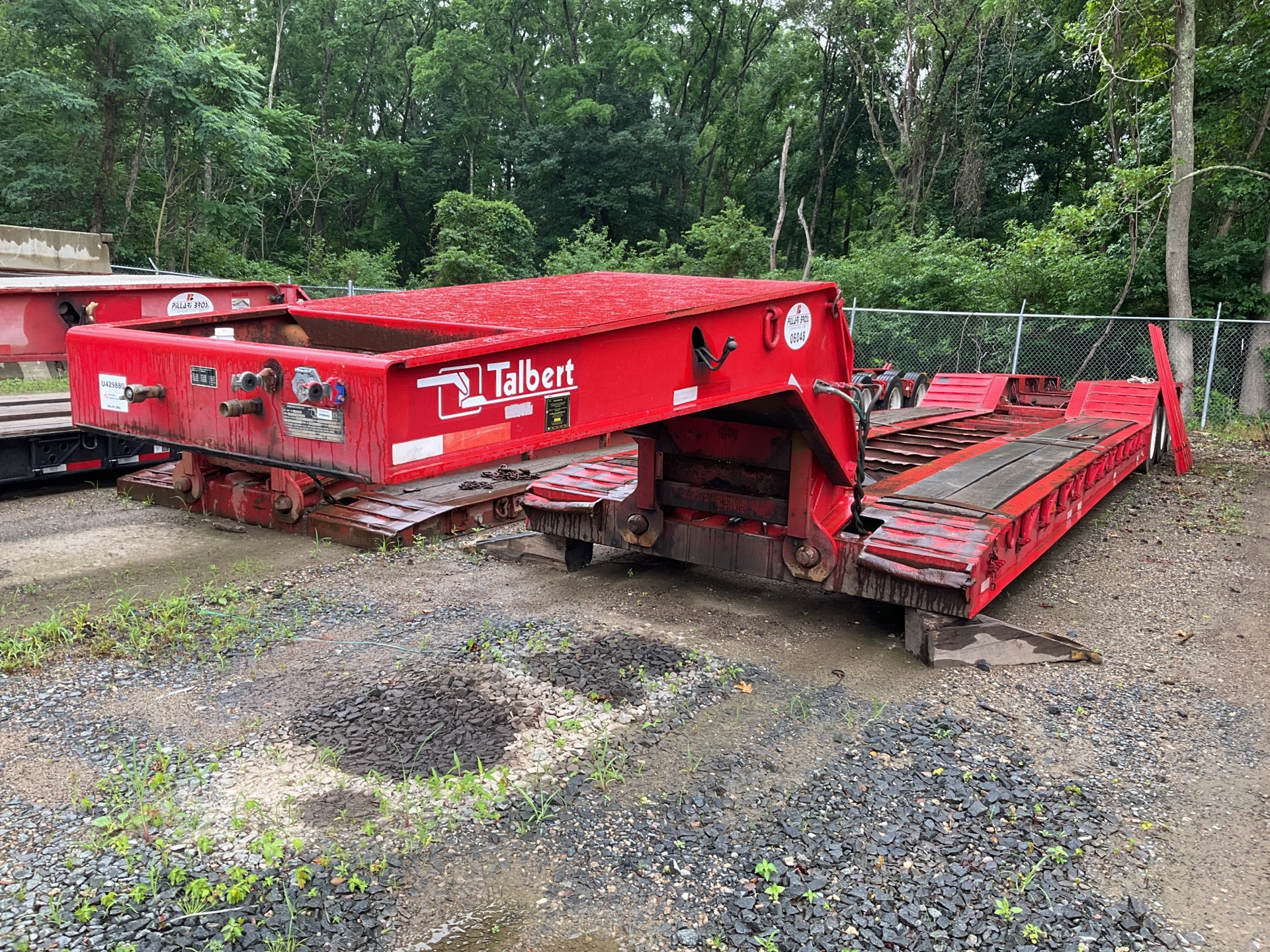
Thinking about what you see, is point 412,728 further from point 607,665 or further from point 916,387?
point 916,387

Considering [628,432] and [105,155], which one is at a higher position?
[105,155]

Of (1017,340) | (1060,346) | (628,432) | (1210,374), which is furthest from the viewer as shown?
(1060,346)

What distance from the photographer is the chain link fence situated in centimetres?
1523

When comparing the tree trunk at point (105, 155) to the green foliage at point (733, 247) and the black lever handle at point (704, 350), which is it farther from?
the black lever handle at point (704, 350)

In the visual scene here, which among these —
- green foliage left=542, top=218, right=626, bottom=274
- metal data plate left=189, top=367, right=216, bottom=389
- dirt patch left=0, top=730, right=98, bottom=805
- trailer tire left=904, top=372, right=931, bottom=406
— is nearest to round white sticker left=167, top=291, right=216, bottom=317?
dirt patch left=0, top=730, right=98, bottom=805

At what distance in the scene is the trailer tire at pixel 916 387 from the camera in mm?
14750

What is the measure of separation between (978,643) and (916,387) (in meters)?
10.7

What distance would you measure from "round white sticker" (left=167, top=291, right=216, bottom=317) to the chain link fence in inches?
440

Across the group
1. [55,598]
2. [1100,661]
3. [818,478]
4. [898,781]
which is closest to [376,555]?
[55,598]

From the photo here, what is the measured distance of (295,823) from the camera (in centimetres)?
324

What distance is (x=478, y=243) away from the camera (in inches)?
1086

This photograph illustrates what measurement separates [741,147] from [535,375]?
133 ft

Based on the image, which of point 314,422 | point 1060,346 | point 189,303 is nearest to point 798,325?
point 314,422

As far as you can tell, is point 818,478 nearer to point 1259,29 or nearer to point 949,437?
point 949,437
